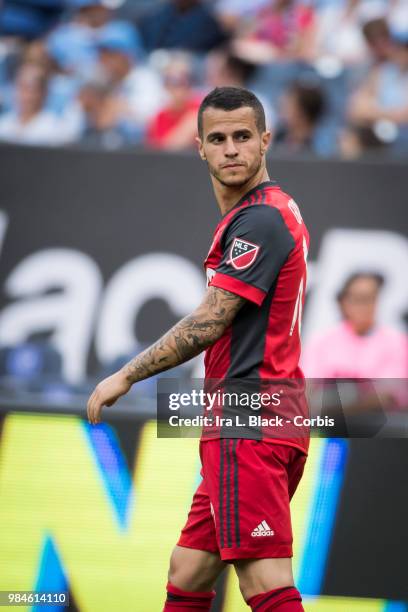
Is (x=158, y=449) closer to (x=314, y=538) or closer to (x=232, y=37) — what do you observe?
(x=314, y=538)

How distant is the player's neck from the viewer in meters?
3.82

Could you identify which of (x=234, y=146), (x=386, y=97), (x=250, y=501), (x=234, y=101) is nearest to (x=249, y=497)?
(x=250, y=501)

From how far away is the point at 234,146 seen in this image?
3.77 metres

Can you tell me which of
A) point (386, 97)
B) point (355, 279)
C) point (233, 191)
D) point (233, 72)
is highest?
point (233, 72)

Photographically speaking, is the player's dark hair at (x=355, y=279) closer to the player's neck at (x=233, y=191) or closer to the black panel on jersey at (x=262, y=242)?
the player's neck at (x=233, y=191)

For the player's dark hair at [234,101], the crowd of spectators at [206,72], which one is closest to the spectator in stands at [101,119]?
the crowd of spectators at [206,72]

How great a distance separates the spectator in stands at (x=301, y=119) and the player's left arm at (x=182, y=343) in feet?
17.8

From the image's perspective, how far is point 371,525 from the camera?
4.58m

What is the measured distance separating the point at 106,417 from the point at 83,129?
5.44 meters

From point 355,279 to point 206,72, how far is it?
9.88 ft

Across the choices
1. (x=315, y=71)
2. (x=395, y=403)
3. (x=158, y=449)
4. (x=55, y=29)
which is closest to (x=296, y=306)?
(x=158, y=449)

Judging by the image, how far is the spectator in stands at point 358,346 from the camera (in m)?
7.84

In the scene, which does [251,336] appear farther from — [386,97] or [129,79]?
[129,79]

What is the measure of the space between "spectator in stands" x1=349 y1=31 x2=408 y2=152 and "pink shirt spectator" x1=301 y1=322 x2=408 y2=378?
188 centimetres
